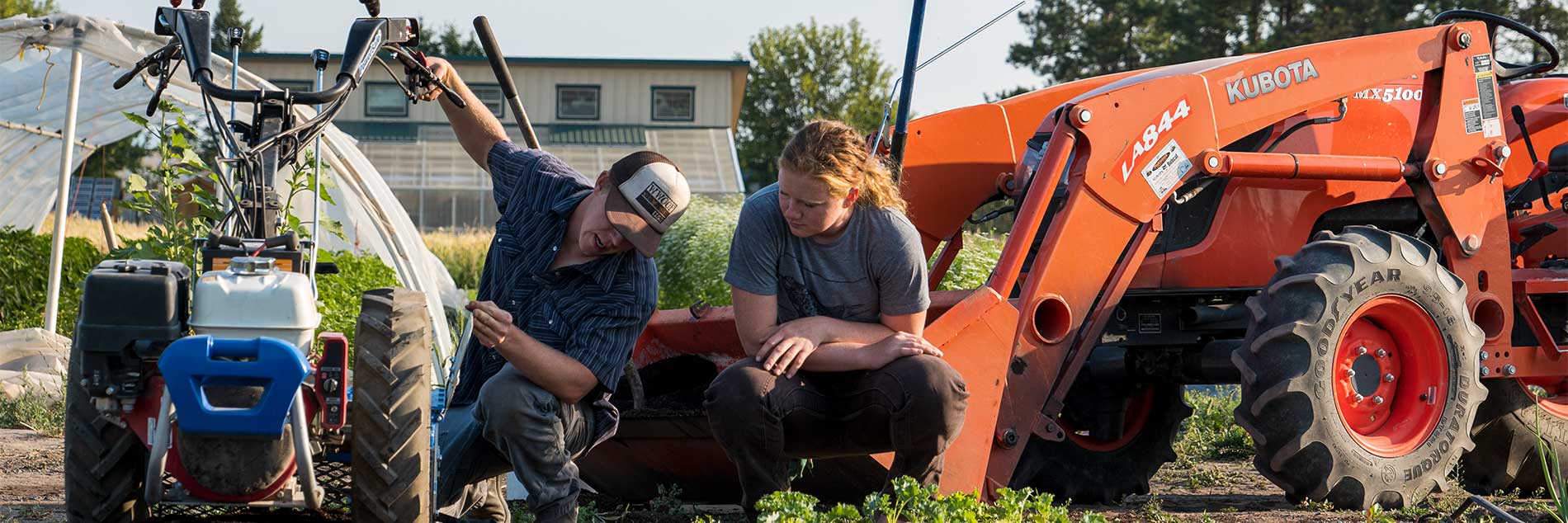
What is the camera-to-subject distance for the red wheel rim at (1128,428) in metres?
5.87

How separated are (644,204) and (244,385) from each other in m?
1.22

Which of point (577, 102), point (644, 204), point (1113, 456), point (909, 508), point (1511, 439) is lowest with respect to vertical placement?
point (1113, 456)

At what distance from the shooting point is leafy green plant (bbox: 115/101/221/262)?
7629 millimetres

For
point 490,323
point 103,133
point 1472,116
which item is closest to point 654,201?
point 490,323

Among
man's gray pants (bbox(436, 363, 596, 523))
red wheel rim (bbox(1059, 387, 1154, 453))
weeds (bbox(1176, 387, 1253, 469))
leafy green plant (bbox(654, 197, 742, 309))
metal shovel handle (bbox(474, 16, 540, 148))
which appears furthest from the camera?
leafy green plant (bbox(654, 197, 742, 309))

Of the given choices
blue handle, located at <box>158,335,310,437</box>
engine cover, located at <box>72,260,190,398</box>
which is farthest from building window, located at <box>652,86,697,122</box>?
blue handle, located at <box>158,335,310,437</box>

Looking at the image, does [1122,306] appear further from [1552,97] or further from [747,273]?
[1552,97]

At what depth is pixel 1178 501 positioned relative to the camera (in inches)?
224

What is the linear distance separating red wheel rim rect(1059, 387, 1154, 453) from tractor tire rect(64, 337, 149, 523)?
3.65 metres

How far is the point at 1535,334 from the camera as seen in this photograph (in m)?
5.74

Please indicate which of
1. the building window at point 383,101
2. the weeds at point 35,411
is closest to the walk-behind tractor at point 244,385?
the weeds at point 35,411

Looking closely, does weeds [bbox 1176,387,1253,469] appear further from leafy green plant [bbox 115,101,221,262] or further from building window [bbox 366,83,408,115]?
building window [bbox 366,83,408,115]

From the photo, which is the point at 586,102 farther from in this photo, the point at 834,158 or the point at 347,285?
the point at 834,158

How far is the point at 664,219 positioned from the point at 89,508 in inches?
60.3
